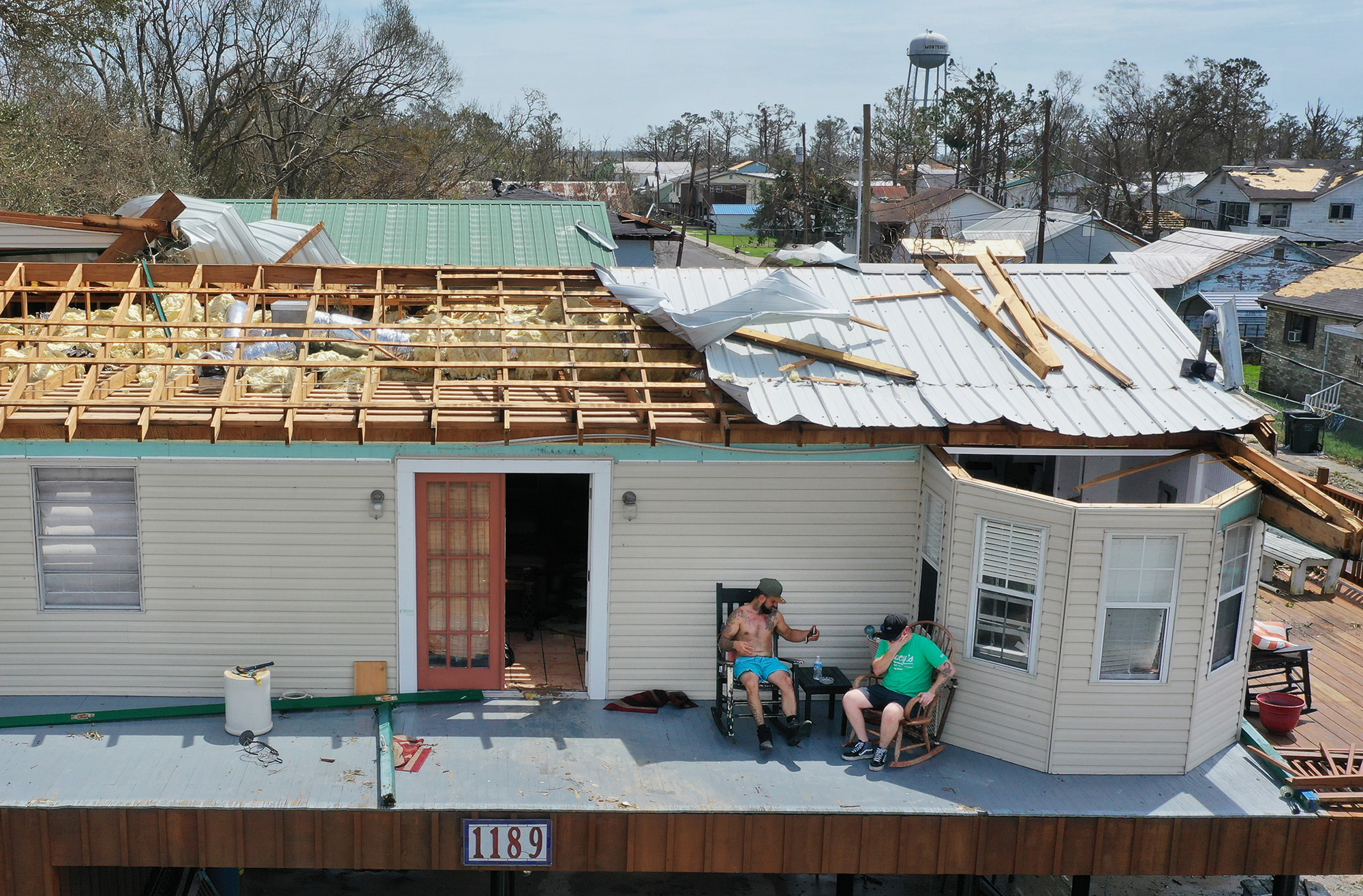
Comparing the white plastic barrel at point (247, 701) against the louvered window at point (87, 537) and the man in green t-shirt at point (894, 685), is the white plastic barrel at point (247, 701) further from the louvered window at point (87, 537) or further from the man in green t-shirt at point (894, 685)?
the man in green t-shirt at point (894, 685)

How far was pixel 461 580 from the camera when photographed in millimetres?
8586

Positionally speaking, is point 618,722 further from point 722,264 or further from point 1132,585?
point 722,264

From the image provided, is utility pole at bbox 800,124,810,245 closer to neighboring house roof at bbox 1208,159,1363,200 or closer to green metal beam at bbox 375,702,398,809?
neighboring house roof at bbox 1208,159,1363,200

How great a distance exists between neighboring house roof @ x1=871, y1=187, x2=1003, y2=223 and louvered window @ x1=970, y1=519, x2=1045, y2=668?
40818 millimetres

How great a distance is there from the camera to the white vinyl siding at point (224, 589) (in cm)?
819

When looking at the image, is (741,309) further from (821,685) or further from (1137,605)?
(1137,605)

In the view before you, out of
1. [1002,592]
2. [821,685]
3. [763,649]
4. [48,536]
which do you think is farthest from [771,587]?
[48,536]

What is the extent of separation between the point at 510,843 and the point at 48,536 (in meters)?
4.25

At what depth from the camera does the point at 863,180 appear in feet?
Answer: 84.8

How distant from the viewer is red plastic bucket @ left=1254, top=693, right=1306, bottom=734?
8.45 m

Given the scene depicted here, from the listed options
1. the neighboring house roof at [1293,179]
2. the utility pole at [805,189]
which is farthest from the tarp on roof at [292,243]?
the neighboring house roof at [1293,179]

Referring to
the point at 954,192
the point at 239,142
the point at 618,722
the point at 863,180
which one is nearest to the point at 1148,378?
the point at 618,722

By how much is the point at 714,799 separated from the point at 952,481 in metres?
2.74

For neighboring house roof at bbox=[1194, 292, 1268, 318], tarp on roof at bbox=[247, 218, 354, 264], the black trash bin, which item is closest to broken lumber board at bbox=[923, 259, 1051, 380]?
the black trash bin
